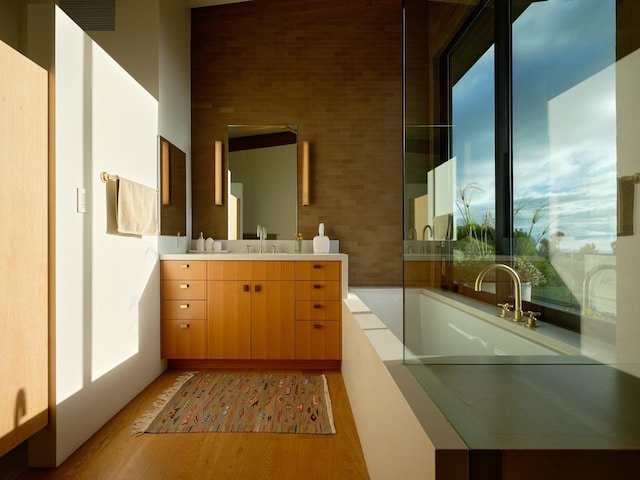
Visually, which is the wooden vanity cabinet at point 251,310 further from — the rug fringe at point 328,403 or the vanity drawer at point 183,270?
the rug fringe at point 328,403

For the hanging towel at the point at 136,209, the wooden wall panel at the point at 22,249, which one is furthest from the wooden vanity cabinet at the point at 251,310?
the wooden wall panel at the point at 22,249

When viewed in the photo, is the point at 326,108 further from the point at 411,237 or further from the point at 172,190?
the point at 411,237

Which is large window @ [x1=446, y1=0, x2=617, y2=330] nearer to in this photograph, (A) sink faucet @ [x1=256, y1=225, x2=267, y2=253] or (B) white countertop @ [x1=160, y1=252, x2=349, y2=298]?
(B) white countertop @ [x1=160, y1=252, x2=349, y2=298]

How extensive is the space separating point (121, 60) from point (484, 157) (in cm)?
281

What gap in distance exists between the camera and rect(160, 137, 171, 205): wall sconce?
3.04 meters

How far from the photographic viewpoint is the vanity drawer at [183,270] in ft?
9.92

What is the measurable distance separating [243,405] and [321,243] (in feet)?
5.00

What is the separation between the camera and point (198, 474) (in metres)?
1.71

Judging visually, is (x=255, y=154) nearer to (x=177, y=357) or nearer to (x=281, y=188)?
(x=281, y=188)

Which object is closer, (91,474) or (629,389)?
(629,389)

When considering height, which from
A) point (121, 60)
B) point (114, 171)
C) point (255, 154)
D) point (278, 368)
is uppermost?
point (121, 60)

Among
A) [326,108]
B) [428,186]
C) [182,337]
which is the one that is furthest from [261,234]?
[428,186]

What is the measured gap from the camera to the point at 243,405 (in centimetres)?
241

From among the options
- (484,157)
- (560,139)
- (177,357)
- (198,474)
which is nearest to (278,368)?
(177,357)
